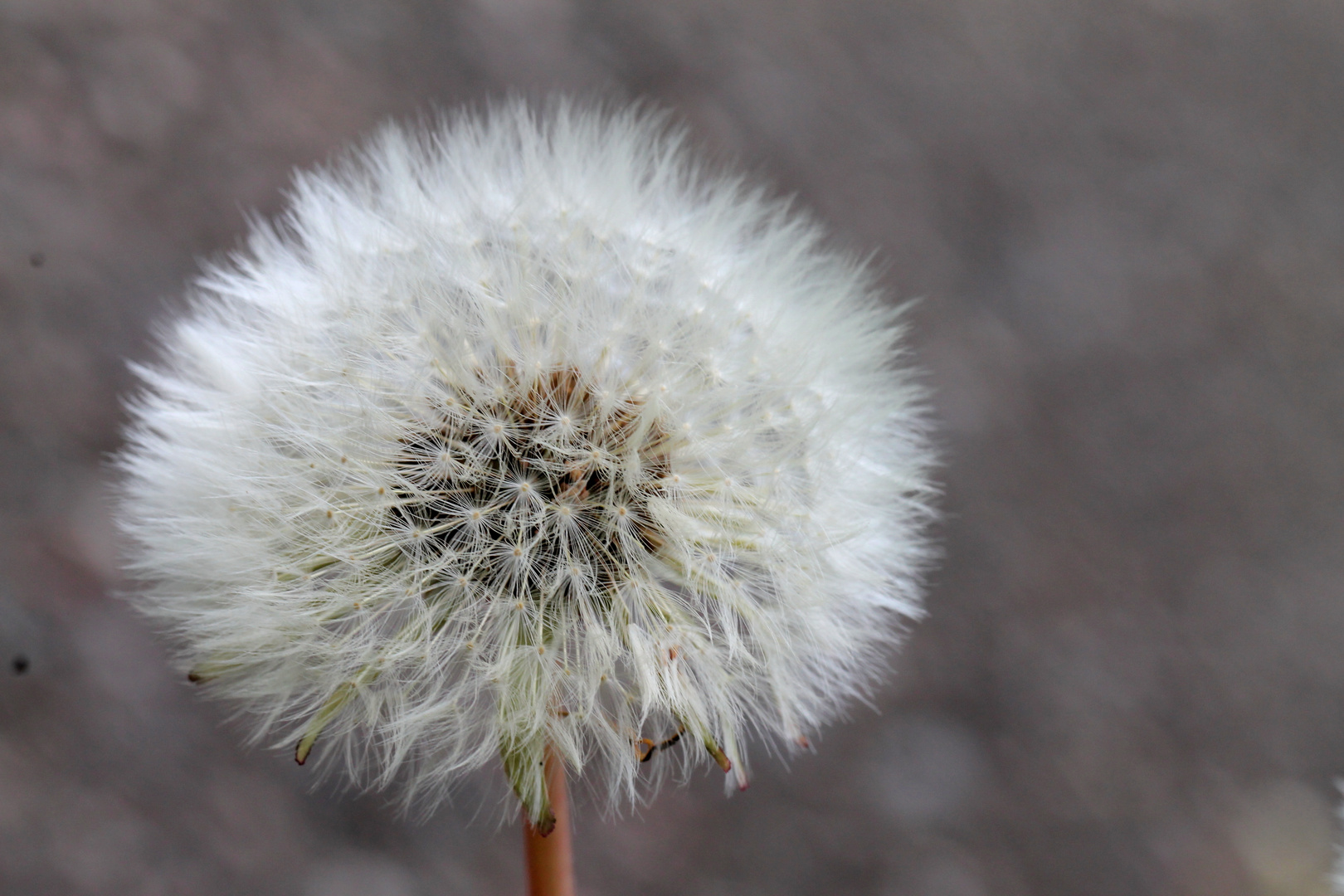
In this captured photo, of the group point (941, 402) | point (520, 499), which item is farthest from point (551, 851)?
point (941, 402)

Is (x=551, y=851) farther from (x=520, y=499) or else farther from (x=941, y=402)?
(x=941, y=402)

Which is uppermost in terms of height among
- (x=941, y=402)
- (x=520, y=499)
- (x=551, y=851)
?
(x=941, y=402)

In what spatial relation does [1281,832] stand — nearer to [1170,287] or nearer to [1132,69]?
[1170,287]

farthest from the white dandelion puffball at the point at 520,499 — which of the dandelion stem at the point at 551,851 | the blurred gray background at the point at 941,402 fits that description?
the blurred gray background at the point at 941,402

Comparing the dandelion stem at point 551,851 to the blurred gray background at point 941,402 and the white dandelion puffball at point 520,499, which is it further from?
the blurred gray background at point 941,402

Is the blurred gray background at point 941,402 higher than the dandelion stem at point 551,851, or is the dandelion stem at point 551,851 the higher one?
the blurred gray background at point 941,402
